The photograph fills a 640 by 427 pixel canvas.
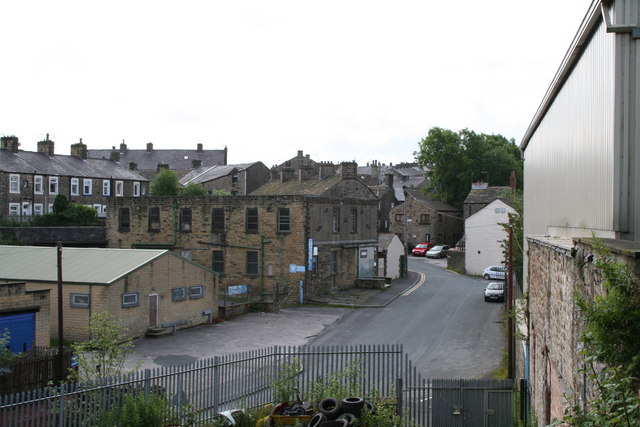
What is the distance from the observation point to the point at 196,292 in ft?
101

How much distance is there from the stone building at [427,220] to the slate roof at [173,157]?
27.3 metres

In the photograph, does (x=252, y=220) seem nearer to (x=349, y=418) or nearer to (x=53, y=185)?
(x=349, y=418)

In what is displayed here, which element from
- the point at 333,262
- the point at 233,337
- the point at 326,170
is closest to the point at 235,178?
the point at 326,170

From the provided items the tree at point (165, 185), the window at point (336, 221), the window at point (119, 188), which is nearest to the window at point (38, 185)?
the window at point (119, 188)

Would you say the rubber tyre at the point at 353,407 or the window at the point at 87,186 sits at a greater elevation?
the window at the point at 87,186

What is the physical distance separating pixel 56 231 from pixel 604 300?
45.6 metres

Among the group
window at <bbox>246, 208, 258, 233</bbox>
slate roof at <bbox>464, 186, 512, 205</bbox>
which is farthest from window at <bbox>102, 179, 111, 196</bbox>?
slate roof at <bbox>464, 186, 512, 205</bbox>

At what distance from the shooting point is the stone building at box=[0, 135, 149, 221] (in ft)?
175

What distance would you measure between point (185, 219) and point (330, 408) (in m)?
28.3

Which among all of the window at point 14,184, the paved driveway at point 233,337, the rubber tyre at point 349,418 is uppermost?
the window at point 14,184

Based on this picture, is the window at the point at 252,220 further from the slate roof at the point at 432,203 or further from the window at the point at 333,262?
the slate roof at the point at 432,203

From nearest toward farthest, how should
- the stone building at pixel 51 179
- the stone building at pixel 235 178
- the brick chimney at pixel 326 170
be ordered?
the brick chimney at pixel 326 170, the stone building at pixel 51 179, the stone building at pixel 235 178

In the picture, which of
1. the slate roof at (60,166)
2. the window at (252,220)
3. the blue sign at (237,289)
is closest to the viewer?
the blue sign at (237,289)

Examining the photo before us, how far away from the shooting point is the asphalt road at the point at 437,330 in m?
23.3
